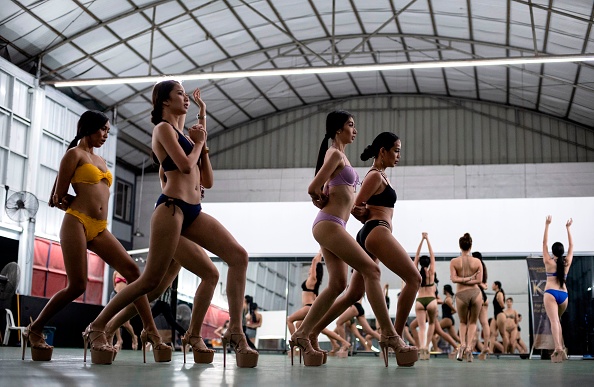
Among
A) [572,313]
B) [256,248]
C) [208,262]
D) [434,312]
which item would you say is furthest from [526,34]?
[208,262]

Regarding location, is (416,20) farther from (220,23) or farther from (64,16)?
(64,16)

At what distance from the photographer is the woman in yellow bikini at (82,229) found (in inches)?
180

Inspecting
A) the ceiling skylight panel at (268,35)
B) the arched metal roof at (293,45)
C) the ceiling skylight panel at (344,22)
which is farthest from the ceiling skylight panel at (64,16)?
the ceiling skylight panel at (344,22)

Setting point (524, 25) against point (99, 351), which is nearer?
point (99, 351)

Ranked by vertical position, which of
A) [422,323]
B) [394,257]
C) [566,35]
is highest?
[566,35]

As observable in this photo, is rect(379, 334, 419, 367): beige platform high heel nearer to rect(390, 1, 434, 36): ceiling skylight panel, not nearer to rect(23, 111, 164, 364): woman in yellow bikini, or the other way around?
rect(23, 111, 164, 364): woman in yellow bikini

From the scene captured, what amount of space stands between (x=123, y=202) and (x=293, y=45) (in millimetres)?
8803

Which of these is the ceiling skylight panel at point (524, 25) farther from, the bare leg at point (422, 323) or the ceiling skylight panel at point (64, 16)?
the ceiling skylight panel at point (64, 16)

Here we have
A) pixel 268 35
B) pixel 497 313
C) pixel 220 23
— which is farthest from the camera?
pixel 268 35

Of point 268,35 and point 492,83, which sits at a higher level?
point 268,35

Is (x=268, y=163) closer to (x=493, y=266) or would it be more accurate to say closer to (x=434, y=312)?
(x=493, y=266)

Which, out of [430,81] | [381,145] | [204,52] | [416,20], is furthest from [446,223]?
[381,145]

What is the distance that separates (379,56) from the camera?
2312 centimetres

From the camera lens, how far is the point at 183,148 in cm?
434
